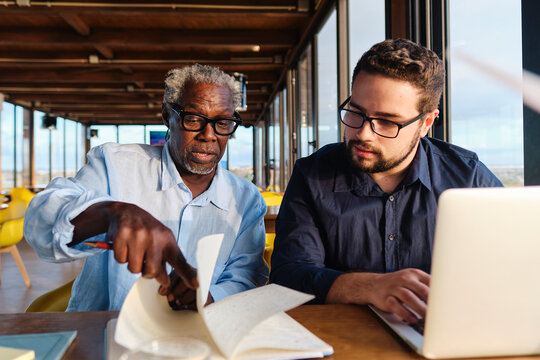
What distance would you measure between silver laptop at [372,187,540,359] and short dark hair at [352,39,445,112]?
829 mm

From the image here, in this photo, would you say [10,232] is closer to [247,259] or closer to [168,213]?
[168,213]

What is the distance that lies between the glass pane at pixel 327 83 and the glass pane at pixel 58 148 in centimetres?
1264

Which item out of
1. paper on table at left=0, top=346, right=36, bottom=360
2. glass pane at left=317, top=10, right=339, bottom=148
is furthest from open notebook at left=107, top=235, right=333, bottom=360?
glass pane at left=317, top=10, right=339, bottom=148

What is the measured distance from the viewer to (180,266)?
0.78 m

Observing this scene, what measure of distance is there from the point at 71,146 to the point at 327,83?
14.5 m

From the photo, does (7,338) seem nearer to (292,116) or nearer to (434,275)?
(434,275)

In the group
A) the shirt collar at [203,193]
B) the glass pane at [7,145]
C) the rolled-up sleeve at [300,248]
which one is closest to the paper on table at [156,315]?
the rolled-up sleeve at [300,248]

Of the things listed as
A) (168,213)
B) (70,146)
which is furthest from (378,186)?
(70,146)

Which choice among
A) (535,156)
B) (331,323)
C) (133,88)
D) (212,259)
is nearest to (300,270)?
(331,323)

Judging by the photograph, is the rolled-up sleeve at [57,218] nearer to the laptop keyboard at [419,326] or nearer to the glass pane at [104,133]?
the laptop keyboard at [419,326]

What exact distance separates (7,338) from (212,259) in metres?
0.44

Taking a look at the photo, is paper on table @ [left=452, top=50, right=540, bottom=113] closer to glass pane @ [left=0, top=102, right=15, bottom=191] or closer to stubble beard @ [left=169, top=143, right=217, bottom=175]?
stubble beard @ [left=169, top=143, right=217, bottom=175]

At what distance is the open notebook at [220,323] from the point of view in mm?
674

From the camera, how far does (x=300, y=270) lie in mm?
1252
